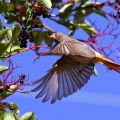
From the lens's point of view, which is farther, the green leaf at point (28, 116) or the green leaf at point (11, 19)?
the green leaf at point (11, 19)

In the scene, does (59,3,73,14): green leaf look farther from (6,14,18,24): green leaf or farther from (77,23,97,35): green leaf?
(6,14,18,24): green leaf

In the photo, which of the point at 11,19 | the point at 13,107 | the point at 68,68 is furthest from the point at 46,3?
the point at 68,68

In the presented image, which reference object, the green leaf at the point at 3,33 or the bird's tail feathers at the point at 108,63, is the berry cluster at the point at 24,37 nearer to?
the green leaf at the point at 3,33

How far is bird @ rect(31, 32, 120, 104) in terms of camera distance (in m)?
3.06

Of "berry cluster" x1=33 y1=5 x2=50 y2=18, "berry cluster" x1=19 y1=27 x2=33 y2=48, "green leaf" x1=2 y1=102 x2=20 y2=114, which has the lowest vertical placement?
"green leaf" x1=2 y1=102 x2=20 y2=114

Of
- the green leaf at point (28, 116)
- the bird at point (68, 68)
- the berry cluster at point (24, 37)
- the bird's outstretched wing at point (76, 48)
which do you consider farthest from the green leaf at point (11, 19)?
the green leaf at point (28, 116)

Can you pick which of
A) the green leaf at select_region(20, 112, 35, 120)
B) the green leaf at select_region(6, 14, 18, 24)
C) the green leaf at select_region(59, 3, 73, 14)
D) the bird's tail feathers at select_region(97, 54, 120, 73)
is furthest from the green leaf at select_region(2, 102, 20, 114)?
the green leaf at select_region(59, 3, 73, 14)

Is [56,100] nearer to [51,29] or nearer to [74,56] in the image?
[74,56]

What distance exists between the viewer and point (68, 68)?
11.3 feet

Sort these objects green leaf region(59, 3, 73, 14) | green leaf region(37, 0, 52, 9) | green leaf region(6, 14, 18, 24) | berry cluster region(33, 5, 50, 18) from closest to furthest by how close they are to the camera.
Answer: green leaf region(37, 0, 52, 9), berry cluster region(33, 5, 50, 18), green leaf region(6, 14, 18, 24), green leaf region(59, 3, 73, 14)

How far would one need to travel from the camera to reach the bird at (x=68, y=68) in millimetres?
3059

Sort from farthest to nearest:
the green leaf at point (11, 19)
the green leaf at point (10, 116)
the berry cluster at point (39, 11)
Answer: the green leaf at point (11, 19) → the berry cluster at point (39, 11) → the green leaf at point (10, 116)

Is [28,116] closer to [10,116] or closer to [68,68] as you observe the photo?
[10,116]

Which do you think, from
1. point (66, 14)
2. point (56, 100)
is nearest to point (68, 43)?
point (56, 100)
